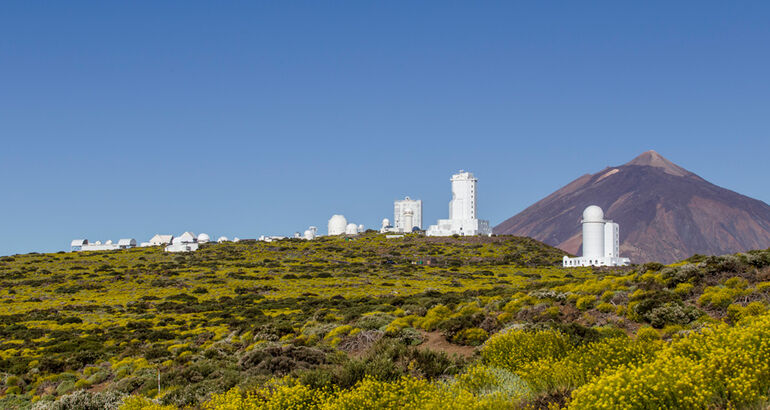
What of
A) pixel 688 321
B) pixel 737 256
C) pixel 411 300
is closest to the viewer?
pixel 688 321

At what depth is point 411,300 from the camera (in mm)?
37250

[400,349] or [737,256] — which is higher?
[737,256]

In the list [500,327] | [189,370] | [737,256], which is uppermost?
[737,256]

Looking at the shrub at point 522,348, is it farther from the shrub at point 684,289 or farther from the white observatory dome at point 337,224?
the white observatory dome at point 337,224

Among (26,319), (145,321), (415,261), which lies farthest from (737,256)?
(415,261)

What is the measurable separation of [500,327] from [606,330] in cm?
387

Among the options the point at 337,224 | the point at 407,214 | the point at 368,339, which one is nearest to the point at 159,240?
the point at 337,224

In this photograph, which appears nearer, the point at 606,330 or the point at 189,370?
the point at 606,330

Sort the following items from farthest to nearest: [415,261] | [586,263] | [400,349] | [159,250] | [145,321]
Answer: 1. [159,250]
2. [415,261]
3. [586,263]
4. [145,321]
5. [400,349]

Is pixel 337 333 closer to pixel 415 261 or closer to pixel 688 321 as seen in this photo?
pixel 688 321

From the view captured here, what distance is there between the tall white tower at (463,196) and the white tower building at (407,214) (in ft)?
58.2

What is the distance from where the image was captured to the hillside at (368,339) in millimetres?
12836

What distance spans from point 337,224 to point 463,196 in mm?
31918

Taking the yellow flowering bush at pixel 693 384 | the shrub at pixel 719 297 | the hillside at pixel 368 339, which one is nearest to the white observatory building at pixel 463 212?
the hillside at pixel 368 339
